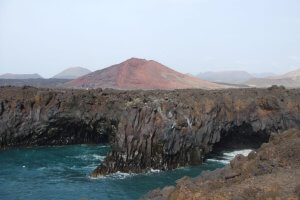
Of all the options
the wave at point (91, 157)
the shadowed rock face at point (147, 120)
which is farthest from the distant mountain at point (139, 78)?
the wave at point (91, 157)

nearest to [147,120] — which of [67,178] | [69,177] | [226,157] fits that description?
[69,177]

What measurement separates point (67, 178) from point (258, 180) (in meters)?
26.8

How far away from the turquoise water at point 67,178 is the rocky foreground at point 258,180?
495 inches

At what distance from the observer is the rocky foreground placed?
56.5ft

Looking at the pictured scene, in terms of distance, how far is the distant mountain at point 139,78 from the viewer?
110250 millimetres

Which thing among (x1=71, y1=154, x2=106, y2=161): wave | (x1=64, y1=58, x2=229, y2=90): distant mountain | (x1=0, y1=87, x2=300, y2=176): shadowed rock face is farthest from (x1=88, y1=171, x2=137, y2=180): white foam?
(x1=64, y1=58, x2=229, y2=90): distant mountain

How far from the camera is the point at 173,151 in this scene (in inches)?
1905

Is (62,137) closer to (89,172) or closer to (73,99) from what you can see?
(73,99)

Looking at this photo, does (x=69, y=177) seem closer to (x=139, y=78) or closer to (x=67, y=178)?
(x=67, y=178)

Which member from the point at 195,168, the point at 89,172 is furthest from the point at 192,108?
the point at 89,172

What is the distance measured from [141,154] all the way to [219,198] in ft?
96.9

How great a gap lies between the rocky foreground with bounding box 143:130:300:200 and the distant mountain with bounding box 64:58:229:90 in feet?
266

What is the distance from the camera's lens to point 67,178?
141 ft

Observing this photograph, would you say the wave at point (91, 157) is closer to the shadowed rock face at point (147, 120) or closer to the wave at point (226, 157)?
the shadowed rock face at point (147, 120)
